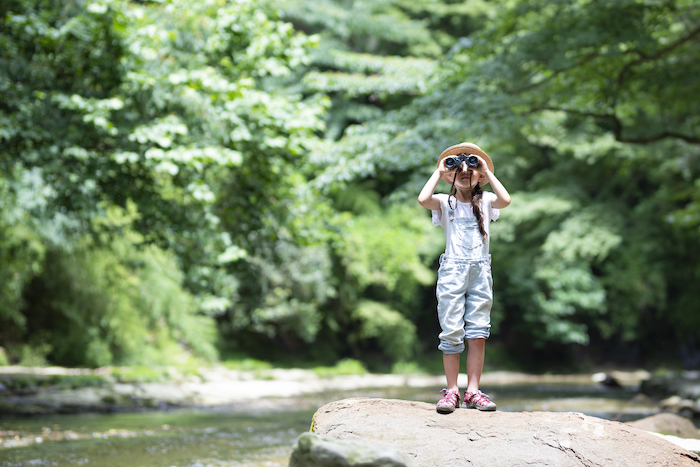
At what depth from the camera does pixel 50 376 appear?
990cm

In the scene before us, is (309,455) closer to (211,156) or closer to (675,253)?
(211,156)

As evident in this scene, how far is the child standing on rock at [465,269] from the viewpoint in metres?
3.74

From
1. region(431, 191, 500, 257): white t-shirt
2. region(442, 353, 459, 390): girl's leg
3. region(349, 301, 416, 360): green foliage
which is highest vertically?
region(431, 191, 500, 257): white t-shirt

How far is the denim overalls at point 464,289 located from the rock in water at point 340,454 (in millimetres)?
1207

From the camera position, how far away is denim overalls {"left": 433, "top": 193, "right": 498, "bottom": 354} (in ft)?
12.2

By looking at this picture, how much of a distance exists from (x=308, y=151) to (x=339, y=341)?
14084 millimetres

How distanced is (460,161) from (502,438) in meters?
1.72

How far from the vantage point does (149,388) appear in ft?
34.2

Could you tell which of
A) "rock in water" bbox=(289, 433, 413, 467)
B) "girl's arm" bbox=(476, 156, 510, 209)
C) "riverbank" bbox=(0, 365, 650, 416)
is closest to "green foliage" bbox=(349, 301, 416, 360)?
"riverbank" bbox=(0, 365, 650, 416)

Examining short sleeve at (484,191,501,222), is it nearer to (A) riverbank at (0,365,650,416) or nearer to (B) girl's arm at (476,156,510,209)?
(B) girl's arm at (476,156,510,209)

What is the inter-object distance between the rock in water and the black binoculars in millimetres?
1934

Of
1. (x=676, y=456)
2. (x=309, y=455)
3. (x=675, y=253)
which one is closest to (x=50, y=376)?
(x=309, y=455)

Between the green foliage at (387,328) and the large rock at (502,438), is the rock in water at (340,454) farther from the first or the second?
the green foliage at (387,328)

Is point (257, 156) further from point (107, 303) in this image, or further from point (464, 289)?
point (107, 303)
